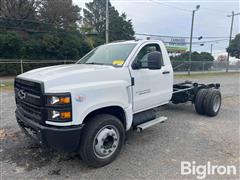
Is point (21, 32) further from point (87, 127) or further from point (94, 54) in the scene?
point (87, 127)

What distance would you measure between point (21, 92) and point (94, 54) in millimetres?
1833

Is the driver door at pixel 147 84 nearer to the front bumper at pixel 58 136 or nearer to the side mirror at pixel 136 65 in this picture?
the side mirror at pixel 136 65

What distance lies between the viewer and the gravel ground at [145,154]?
10.6 feet

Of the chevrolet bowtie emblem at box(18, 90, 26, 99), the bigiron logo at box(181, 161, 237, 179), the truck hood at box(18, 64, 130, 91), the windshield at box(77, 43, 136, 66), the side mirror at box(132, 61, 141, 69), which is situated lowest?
the bigiron logo at box(181, 161, 237, 179)

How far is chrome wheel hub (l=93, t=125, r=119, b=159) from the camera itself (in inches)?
129

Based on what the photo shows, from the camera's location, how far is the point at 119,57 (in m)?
3.98

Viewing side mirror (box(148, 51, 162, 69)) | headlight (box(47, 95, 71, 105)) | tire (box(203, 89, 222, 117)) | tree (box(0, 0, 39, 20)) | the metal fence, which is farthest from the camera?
tree (box(0, 0, 39, 20))

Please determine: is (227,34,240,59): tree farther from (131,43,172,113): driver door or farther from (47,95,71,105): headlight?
(47,95,71,105): headlight

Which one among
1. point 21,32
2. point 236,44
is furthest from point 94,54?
point 236,44

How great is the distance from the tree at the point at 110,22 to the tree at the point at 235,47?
60.1ft

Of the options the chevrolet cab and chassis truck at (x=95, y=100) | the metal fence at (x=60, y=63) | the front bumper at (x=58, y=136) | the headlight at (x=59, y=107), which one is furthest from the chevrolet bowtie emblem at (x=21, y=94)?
the metal fence at (x=60, y=63)

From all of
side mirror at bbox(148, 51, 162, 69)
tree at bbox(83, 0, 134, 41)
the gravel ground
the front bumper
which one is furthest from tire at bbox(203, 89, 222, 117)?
tree at bbox(83, 0, 134, 41)

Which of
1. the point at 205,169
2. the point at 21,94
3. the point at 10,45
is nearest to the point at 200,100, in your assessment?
the point at 205,169

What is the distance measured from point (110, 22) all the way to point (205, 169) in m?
44.8
